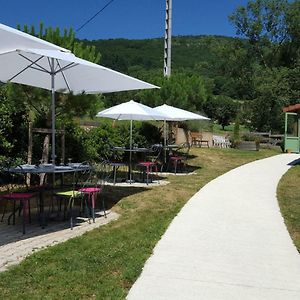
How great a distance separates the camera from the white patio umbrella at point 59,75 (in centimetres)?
730

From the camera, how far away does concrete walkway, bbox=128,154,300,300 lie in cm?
404

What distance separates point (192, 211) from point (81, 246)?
2.83 meters

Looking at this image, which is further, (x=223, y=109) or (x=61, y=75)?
(x=223, y=109)

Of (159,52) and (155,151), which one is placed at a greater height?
(159,52)

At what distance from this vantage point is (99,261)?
484cm

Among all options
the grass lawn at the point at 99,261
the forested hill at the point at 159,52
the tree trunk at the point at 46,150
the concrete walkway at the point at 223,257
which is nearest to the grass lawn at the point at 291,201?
the concrete walkway at the point at 223,257

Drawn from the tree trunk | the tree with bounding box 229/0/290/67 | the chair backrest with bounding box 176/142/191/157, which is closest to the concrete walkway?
the tree trunk

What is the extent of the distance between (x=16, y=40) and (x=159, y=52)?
→ 43175 millimetres

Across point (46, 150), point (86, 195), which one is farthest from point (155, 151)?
point (86, 195)

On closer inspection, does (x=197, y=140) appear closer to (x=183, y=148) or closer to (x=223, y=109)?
(x=183, y=148)

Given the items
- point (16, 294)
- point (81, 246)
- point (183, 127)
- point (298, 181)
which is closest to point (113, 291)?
point (16, 294)

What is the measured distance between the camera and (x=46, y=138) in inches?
388

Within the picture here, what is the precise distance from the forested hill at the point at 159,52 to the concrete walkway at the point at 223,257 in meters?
29.5

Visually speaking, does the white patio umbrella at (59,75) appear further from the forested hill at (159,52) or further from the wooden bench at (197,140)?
the forested hill at (159,52)
